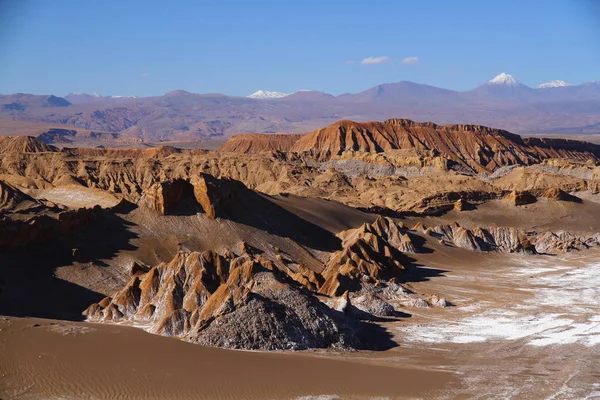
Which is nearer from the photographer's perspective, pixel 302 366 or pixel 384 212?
pixel 302 366

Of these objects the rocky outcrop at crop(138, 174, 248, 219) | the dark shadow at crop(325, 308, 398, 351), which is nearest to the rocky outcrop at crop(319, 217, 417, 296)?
the dark shadow at crop(325, 308, 398, 351)

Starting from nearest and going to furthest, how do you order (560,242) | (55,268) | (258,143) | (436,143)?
(55,268) → (560,242) → (436,143) → (258,143)

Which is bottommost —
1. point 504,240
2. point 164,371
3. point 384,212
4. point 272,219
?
point 504,240

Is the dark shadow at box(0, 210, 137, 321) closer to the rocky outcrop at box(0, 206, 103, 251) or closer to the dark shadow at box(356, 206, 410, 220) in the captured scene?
the rocky outcrop at box(0, 206, 103, 251)

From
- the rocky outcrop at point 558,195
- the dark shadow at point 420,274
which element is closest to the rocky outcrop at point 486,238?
the dark shadow at point 420,274

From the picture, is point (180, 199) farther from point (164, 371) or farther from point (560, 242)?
point (560, 242)

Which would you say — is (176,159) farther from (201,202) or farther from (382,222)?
(201,202)

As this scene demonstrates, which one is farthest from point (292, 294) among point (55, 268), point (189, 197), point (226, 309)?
point (189, 197)
